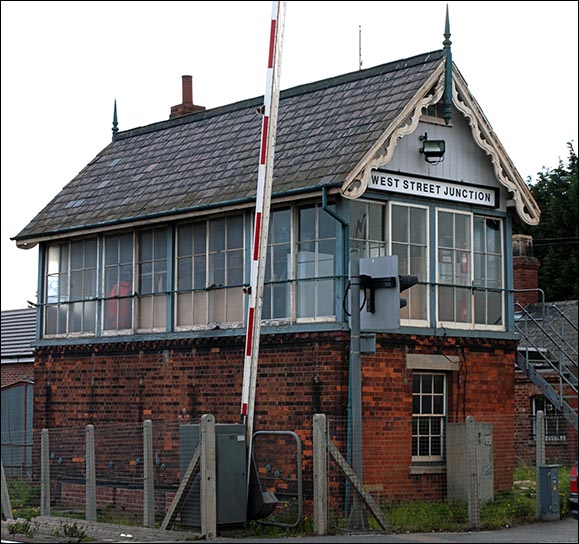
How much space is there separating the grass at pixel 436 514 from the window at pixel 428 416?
0.98 metres

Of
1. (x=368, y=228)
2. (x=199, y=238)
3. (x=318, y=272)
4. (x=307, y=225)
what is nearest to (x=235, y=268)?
(x=199, y=238)

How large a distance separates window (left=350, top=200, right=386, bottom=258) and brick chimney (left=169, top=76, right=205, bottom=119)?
28.9ft

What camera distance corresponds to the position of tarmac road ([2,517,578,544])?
48.2ft

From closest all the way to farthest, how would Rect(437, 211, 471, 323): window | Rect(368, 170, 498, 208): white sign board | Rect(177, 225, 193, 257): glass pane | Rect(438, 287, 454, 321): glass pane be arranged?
Rect(368, 170, 498, 208): white sign board → Rect(438, 287, 454, 321): glass pane → Rect(437, 211, 471, 323): window → Rect(177, 225, 193, 257): glass pane

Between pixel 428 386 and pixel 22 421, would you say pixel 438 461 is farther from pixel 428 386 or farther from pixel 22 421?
pixel 22 421

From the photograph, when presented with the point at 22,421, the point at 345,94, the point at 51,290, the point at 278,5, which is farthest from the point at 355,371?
the point at 22,421

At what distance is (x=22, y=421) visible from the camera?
3039cm

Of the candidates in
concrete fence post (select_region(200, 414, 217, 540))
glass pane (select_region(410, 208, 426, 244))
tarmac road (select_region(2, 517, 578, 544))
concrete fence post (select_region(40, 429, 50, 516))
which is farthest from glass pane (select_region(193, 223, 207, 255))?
concrete fence post (select_region(200, 414, 217, 540))

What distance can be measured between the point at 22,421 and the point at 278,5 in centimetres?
1722

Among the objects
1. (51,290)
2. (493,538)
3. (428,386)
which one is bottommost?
(493,538)

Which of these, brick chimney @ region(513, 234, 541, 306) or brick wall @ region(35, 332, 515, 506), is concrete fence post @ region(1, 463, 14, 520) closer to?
brick wall @ region(35, 332, 515, 506)

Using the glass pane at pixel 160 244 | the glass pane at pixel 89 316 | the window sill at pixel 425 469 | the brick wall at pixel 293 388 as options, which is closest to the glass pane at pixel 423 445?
the window sill at pixel 425 469

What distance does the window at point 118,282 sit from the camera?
71.8ft

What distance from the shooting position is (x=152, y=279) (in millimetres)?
21469
